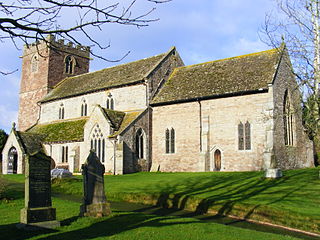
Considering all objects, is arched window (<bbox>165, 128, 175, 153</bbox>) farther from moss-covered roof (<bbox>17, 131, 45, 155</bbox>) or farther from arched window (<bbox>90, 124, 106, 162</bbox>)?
moss-covered roof (<bbox>17, 131, 45, 155</bbox>)

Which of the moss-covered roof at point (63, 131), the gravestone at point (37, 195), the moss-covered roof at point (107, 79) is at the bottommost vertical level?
the gravestone at point (37, 195)

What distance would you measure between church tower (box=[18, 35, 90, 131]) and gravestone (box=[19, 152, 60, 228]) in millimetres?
34304

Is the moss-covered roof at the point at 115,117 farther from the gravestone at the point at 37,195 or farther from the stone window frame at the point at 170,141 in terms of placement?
the gravestone at the point at 37,195

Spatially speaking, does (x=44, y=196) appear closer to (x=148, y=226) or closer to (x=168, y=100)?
(x=148, y=226)

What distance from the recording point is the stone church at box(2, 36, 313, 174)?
86.5 feet

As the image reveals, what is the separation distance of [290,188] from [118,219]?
9731mm

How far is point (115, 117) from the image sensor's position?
31.1 m

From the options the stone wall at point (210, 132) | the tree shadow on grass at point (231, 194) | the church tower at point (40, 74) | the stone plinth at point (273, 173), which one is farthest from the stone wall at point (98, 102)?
the stone plinth at point (273, 173)

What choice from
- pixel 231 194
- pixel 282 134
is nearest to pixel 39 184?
pixel 231 194

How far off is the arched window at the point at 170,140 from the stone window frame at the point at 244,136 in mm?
6306

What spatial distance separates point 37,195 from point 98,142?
66.2 feet

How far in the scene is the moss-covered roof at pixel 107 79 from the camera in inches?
1330

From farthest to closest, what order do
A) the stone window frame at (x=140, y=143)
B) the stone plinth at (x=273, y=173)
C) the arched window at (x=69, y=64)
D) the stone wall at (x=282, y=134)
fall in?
the arched window at (x=69, y=64)
the stone window frame at (x=140, y=143)
the stone wall at (x=282, y=134)
the stone plinth at (x=273, y=173)

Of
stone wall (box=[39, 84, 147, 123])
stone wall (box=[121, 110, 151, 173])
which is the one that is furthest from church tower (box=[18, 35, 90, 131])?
stone wall (box=[121, 110, 151, 173])
